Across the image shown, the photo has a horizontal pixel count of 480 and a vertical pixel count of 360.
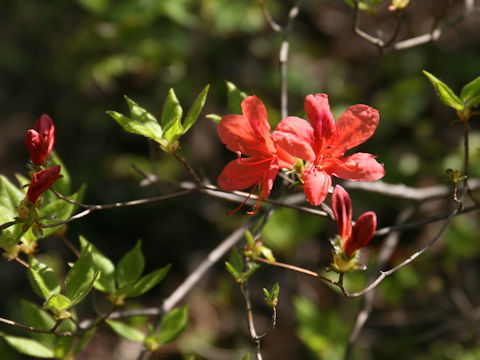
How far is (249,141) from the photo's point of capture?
1.35 metres

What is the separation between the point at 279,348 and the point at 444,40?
2358mm

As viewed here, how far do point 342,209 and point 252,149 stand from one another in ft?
0.94

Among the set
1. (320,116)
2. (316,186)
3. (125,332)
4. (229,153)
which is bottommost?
(229,153)

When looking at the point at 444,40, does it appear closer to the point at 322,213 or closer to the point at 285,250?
the point at 285,250

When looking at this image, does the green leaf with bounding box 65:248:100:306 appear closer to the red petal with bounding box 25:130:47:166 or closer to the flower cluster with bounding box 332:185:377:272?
the red petal with bounding box 25:130:47:166

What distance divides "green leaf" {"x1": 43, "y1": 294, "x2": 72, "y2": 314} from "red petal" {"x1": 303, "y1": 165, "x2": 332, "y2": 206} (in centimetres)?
67

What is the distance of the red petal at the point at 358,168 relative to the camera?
1.29 m

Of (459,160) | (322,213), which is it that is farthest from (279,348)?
(322,213)

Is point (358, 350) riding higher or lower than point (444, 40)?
lower

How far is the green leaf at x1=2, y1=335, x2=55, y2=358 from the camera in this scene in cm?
152

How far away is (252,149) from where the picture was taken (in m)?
1.37

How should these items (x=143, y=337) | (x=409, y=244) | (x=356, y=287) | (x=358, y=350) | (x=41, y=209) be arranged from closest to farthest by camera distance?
(x=41, y=209) → (x=143, y=337) → (x=356, y=287) → (x=358, y=350) → (x=409, y=244)

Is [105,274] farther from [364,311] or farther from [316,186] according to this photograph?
[364,311]

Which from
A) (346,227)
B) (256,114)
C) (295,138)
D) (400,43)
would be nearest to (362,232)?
(346,227)
